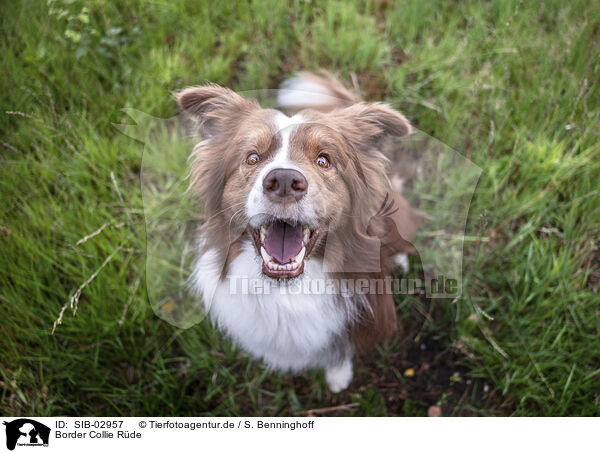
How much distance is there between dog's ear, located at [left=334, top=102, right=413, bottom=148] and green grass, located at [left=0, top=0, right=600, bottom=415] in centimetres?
93

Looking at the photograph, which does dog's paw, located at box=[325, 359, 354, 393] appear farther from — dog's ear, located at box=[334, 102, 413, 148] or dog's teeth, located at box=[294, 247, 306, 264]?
dog's ear, located at box=[334, 102, 413, 148]

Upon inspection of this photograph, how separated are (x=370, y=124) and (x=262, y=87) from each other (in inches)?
37.9

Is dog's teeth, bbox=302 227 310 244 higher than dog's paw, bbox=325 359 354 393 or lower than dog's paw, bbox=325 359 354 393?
higher

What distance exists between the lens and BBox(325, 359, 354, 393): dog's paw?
78.0 inches

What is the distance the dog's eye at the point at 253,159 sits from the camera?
4.14 feet

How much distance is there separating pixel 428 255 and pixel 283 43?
1.48m

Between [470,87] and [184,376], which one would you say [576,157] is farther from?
[184,376]

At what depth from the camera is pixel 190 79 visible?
194cm

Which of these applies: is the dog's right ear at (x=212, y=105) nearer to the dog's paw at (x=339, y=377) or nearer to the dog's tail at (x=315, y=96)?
the dog's tail at (x=315, y=96)

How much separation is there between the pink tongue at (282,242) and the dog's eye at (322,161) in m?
0.23
